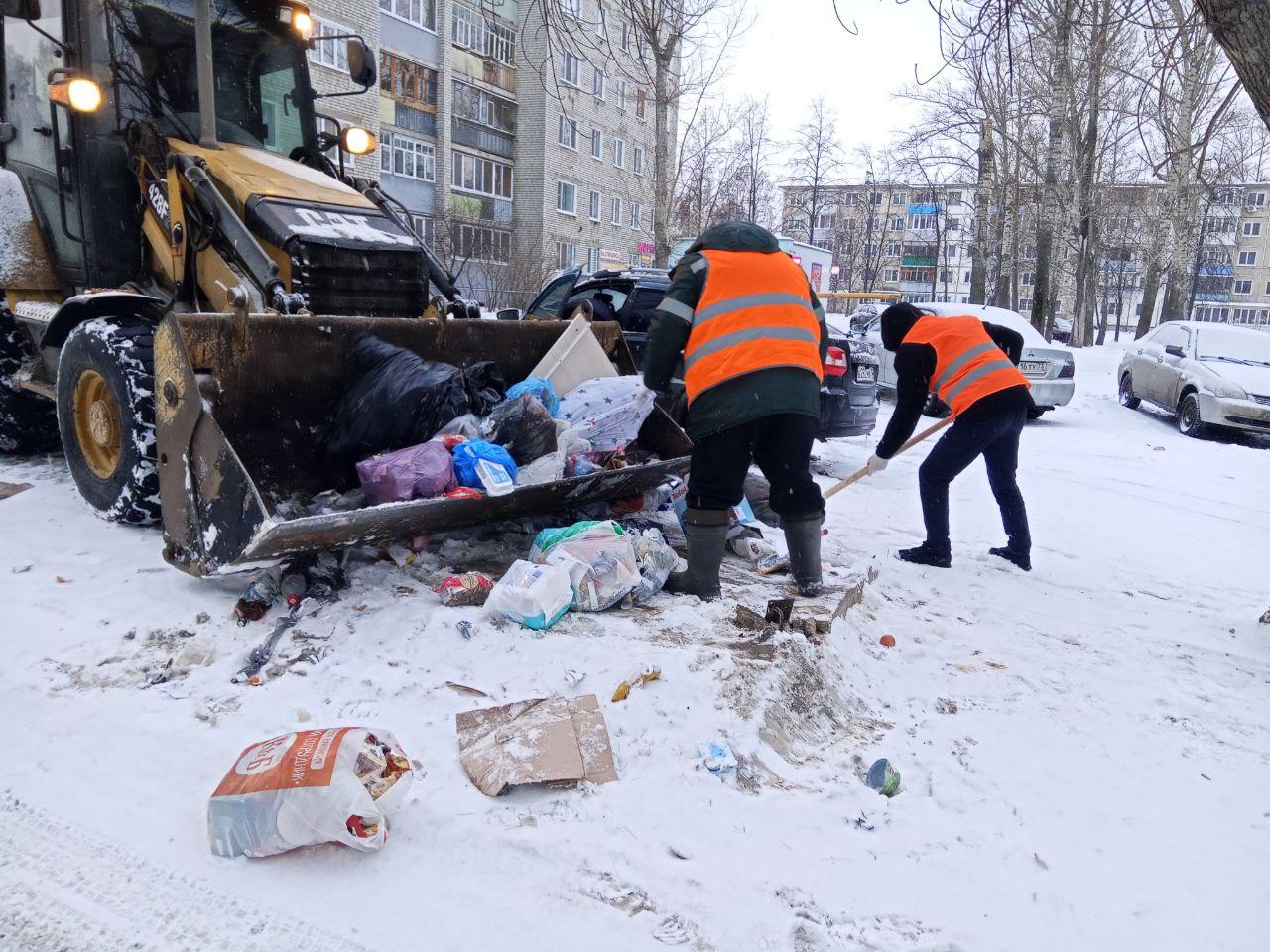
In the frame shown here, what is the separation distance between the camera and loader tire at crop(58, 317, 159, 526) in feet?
13.1

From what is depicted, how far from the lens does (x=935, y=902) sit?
2137 millimetres

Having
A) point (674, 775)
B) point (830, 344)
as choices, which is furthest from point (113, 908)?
point (830, 344)

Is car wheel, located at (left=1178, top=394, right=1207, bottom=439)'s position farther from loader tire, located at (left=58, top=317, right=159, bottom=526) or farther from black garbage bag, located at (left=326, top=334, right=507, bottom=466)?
loader tire, located at (left=58, top=317, right=159, bottom=526)

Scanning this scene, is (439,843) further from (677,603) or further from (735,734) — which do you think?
(677,603)

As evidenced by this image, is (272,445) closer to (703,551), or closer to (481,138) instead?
(703,551)

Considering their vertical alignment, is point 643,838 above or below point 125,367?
below

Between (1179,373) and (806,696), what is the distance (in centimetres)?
1039

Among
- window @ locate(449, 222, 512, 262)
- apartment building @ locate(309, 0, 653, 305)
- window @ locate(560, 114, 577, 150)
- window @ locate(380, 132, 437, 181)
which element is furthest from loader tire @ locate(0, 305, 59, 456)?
window @ locate(560, 114, 577, 150)

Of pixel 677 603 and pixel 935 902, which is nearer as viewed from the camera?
pixel 935 902

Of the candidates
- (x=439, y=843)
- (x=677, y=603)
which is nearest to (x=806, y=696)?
(x=677, y=603)

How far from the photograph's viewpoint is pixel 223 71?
5.23m

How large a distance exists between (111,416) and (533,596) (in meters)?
2.45

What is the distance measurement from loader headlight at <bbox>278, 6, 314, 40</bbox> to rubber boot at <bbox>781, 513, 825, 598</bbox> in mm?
4269

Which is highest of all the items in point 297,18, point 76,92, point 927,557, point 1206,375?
point 297,18
